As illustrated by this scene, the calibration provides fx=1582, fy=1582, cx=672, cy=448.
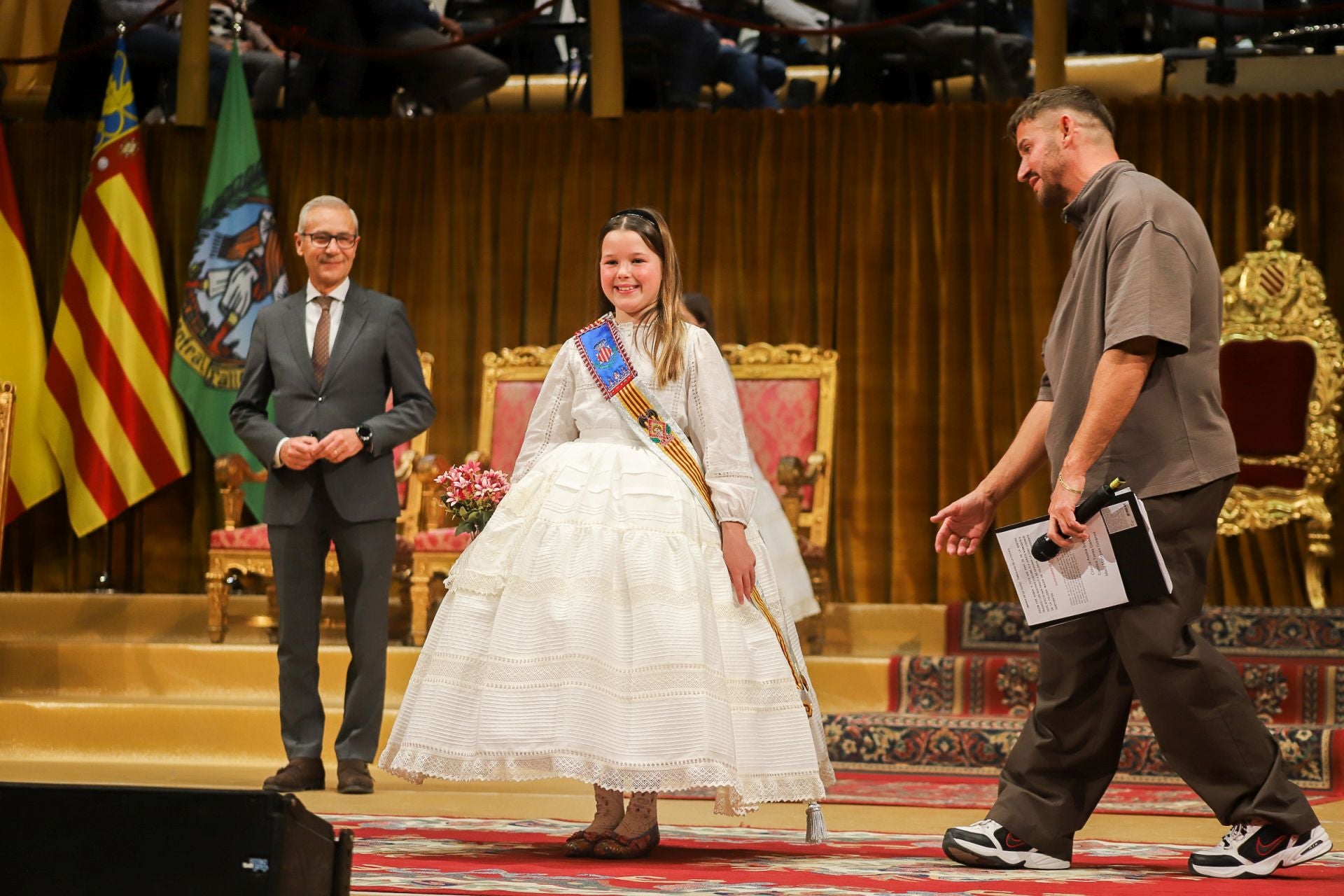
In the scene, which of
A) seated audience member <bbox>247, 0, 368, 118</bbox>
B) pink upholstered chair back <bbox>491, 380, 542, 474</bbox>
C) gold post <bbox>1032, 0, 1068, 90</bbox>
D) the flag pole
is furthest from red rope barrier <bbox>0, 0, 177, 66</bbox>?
gold post <bbox>1032, 0, 1068, 90</bbox>

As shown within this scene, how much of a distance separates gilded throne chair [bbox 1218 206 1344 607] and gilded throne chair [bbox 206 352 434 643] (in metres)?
3.21

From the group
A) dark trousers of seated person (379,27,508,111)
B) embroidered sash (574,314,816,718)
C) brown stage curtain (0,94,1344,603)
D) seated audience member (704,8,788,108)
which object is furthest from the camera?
dark trousers of seated person (379,27,508,111)

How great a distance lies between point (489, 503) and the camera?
3.36m

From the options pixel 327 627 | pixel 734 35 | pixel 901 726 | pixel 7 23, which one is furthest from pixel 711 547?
pixel 7 23

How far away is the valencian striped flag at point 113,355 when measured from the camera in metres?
7.17

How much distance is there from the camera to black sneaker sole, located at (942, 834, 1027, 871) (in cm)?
286

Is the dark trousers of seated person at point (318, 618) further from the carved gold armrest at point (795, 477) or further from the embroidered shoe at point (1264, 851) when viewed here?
the embroidered shoe at point (1264, 851)

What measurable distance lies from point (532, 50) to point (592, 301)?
1556 millimetres

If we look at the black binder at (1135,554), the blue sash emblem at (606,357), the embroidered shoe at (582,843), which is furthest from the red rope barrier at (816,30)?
the embroidered shoe at (582,843)

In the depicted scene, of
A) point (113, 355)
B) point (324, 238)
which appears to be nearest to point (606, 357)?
point (324, 238)

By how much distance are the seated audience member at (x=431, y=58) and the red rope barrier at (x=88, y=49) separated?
945 millimetres

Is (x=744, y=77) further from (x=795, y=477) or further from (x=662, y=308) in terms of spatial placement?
(x=662, y=308)

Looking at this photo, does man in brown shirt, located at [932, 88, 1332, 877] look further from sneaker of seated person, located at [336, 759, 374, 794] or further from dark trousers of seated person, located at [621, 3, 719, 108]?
dark trousers of seated person, located at [621, 3, 719, 108]

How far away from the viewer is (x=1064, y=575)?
9.36 ft
